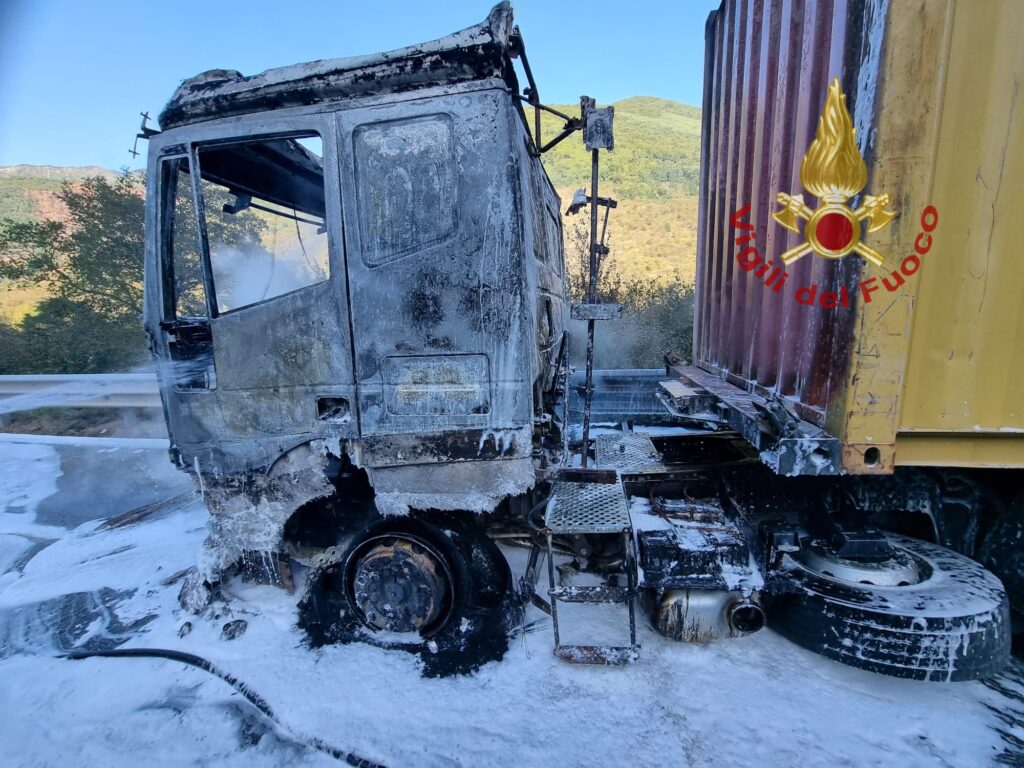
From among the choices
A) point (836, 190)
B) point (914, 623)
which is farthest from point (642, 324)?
point (914, 623)

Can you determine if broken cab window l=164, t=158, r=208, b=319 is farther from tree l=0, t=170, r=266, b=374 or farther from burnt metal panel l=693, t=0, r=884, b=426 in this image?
tree l=0, t=170, r=266, b=374

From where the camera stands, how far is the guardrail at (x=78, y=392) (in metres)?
8.04

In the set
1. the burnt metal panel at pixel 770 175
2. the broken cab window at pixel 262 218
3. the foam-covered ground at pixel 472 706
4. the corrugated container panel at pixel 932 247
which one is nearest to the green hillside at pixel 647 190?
the burnt metal panel at pixel 770 175

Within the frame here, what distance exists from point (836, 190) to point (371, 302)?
2.17 m

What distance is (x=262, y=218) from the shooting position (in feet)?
10.6

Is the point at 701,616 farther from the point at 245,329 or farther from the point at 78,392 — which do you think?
the point at 78,392

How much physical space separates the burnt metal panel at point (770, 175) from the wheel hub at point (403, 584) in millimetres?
2080

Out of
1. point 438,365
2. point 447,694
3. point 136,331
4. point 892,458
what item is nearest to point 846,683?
point 892,458

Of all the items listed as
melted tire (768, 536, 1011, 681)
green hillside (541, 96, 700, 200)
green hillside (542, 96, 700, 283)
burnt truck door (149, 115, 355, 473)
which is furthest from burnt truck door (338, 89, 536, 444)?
green hillside (541, 96, 700, 200)

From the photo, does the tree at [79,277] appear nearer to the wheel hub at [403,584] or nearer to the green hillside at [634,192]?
the green hillside at [634,192]

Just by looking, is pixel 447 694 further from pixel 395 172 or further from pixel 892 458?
pixel 395 172

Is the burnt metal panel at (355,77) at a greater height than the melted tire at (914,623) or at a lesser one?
greater

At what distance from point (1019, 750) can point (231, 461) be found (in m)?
3.88

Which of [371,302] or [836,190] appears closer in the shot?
[836,190]
